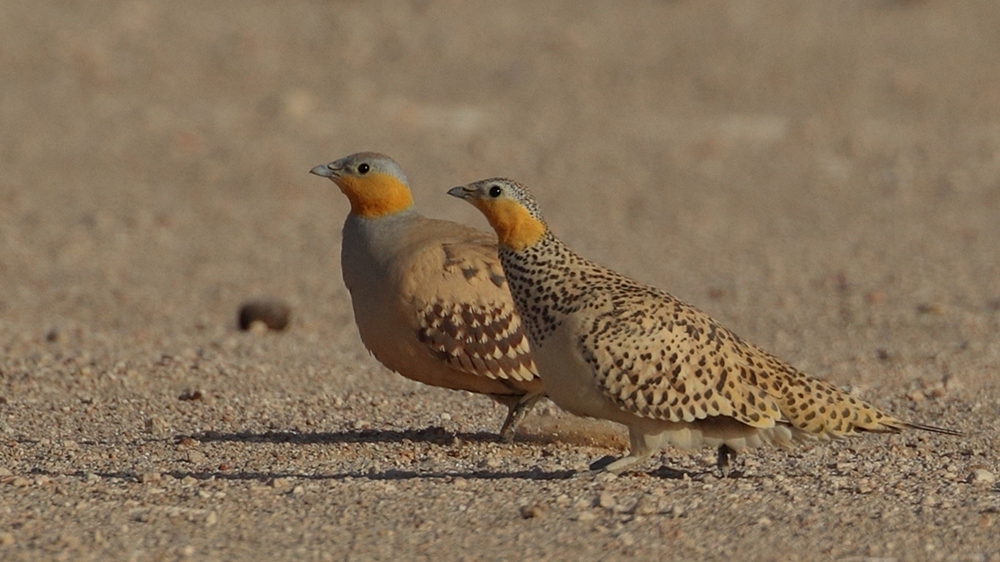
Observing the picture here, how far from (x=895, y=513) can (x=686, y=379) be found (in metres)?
0.87

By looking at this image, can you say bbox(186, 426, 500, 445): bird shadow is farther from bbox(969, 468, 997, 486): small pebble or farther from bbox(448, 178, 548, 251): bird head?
bbox(969, 468, 997, 486): small pebble

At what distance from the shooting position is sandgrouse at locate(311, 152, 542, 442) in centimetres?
750

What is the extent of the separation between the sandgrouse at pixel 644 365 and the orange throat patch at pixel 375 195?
142 cm

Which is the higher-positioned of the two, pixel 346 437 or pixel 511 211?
pixel 511 211

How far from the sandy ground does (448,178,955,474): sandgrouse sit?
0.77 feet

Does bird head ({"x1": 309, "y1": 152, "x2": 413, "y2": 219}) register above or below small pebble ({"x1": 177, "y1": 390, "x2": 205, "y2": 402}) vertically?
above

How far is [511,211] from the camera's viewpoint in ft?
21.4

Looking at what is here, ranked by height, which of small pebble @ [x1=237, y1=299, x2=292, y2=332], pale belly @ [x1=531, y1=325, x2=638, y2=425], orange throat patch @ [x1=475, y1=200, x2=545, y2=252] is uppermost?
orange throat patch @ [x1=475, y1=200, x2=545, y2=252]

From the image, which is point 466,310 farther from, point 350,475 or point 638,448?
point 638,448

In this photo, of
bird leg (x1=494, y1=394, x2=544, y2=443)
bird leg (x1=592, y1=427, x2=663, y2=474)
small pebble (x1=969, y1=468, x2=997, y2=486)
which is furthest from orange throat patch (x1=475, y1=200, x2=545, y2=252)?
small pebble (x1=969, y1=468, x2=997, y2=486)

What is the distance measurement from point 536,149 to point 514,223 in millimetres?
12536

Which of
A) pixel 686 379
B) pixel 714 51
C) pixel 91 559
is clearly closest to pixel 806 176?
pixel 714 51

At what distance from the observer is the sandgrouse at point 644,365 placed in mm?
6141

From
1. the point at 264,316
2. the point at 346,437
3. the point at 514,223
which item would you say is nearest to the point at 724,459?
the point at 514,223
